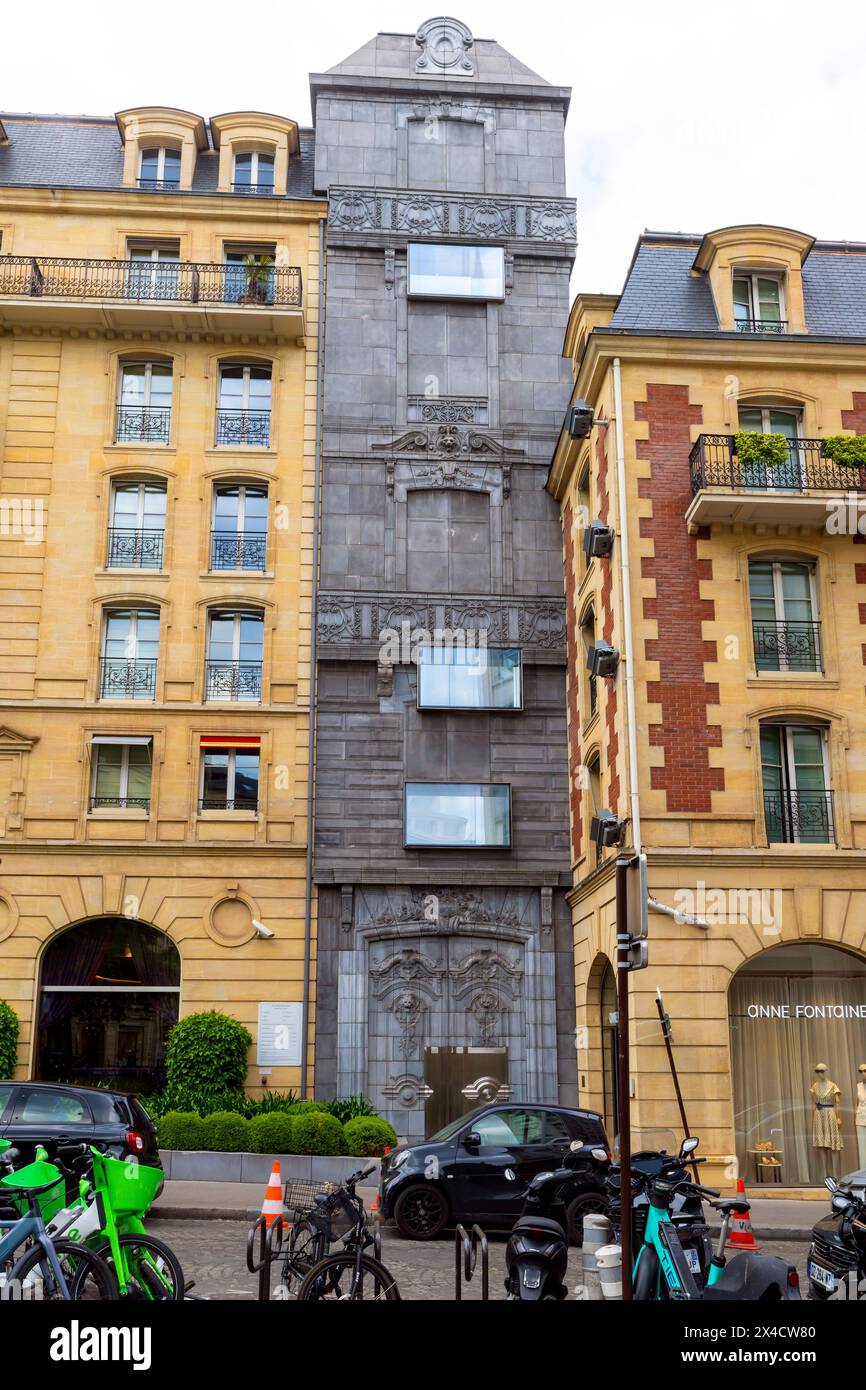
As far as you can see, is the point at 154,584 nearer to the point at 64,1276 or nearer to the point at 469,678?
the point at 469,678

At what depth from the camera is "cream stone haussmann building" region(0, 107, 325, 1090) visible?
25672 mm

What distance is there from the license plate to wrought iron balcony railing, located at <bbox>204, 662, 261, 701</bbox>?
1839 centimetres

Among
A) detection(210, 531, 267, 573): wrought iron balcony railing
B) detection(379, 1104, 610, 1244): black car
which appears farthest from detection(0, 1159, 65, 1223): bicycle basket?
detection(210, 531, 267, 573): wrought iron balcony railing

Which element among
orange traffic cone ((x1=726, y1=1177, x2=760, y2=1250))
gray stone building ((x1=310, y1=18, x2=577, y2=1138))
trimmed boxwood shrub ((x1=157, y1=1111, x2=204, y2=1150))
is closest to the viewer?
orange traffic cone ((x1=726, y1=1177, x2=760, y2=1250))

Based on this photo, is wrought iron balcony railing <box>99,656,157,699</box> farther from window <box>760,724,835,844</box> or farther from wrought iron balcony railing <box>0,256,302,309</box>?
window <box>760,724,835,844</box>

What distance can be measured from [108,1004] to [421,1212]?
11.2 m

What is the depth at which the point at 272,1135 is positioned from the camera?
21438mm

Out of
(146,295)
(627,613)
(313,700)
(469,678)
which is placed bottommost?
(313,700)

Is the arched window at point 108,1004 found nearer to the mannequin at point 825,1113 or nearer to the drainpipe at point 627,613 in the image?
the drainpipe at point 627,613

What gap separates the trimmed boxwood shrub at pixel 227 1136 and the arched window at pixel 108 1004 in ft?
12.1

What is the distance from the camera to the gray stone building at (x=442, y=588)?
84.2ft

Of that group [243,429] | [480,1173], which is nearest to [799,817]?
[480,1173]

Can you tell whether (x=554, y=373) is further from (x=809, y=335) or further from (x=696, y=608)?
(x=696, y=608)

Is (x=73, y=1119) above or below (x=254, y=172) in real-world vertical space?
below
